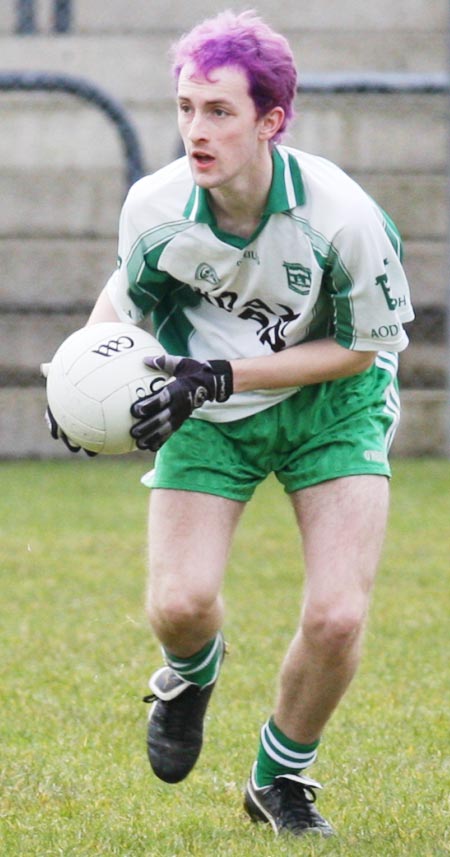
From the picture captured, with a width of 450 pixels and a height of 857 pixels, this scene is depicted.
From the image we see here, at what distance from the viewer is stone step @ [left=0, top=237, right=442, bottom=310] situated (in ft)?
38.1

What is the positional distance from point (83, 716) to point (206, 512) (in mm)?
1343

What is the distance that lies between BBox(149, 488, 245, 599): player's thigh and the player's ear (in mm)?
849

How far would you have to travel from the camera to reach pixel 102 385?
3527 mm

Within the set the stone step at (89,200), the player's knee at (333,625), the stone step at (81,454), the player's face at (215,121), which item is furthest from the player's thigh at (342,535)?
the stone step at (89,200)

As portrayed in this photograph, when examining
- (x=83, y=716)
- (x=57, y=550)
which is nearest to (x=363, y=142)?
(x=57, y=550)

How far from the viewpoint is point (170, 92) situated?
40.6 feet

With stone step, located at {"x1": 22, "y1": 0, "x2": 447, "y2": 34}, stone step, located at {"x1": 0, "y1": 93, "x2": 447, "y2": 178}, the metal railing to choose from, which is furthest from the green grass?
the metal railing

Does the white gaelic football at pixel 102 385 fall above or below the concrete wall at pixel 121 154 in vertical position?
above

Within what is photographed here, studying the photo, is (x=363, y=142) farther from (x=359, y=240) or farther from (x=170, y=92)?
(x=359, y=240)

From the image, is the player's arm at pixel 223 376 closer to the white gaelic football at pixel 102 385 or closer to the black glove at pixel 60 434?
the white gaelic football at pixel 102 385

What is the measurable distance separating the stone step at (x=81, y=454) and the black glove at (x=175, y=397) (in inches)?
302

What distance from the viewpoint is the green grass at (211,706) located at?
3.67 metres

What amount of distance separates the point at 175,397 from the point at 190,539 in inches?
15.6

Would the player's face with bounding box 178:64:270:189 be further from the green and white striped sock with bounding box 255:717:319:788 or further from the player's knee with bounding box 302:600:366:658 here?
the green and white striped sock with bounding box 255:717:319:788
